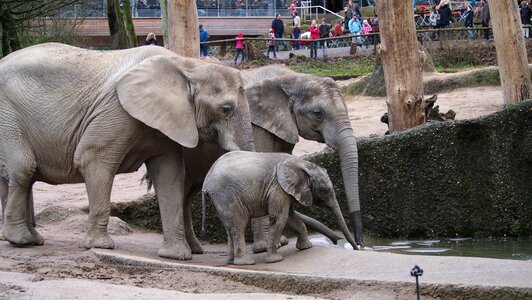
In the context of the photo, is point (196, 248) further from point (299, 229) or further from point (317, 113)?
point (317, 113)

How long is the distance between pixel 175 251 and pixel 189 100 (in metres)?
1.43

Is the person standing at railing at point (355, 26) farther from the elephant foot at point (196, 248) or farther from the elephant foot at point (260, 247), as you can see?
the elephant foot at point (260, 247)

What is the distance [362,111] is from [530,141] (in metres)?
9.86

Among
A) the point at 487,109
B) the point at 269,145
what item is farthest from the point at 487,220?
the point at 487,109

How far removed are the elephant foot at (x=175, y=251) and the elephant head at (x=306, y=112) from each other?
58.8 inches

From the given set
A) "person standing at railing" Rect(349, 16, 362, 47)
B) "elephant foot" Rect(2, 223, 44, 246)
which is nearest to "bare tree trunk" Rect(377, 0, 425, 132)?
"elephant foot" Rect(2, 223, 44, 246)

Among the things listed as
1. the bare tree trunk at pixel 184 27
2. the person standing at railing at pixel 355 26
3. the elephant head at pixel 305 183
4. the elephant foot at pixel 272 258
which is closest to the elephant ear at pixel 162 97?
the elephant head at pixel 305 183

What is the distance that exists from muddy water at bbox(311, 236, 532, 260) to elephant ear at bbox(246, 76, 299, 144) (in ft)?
4.23

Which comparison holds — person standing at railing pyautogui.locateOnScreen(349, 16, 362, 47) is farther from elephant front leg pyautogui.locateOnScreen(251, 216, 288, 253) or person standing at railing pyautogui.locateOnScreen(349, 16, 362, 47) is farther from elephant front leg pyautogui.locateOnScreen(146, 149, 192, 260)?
elephant front leg pyautogui.locateOnScreen(146, 149, 192, 260)

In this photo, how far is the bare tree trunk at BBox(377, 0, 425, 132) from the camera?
1547 cm

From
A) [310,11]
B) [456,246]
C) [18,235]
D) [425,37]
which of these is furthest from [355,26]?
[18,235]

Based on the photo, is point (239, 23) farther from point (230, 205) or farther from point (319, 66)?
point (230, 205)

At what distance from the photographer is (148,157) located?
1112 centimetres

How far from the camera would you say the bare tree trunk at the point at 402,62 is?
50.8ft
